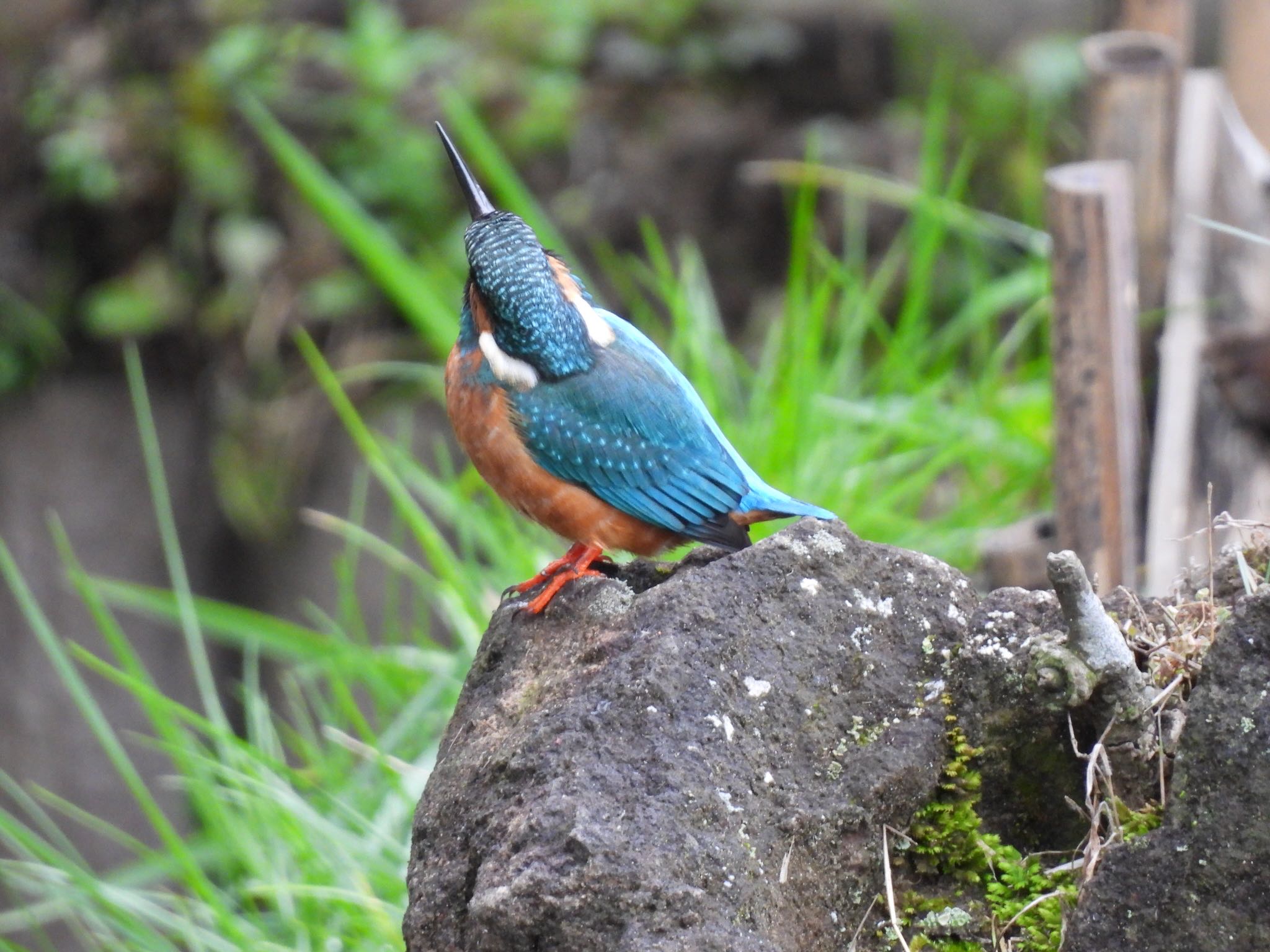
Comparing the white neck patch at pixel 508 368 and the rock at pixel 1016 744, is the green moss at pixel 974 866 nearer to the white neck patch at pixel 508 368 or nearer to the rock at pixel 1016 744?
the rock at pixel 1016 744

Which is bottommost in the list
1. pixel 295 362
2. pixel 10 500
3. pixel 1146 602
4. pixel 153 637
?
pixel 153 637

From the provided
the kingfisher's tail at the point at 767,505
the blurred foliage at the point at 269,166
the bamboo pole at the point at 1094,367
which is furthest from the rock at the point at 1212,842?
the blurred foliage at the point at 269,166

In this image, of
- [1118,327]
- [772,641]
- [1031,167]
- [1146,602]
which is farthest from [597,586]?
[1031,167]

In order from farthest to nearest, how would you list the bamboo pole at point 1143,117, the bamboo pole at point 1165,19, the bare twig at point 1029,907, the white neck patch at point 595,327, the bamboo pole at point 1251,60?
the bamboo pole at point 1251,60
the bamboo pole at point 1165,19
the bamboo pole at point 1143,117
the white neck patch at point 595,327
the bare twig at point 1029,907

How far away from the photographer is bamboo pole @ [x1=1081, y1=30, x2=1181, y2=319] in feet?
11.2

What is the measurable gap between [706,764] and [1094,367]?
6.09ft

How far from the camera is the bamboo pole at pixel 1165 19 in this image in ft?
12.3

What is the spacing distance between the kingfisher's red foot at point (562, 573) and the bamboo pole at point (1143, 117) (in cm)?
208

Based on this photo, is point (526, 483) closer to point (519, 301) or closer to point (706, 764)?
point (519, 301)

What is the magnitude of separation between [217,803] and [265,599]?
→ 10.6 feet

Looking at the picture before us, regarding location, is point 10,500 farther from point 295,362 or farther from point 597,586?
point 597,586

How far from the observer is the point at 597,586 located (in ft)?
6.15

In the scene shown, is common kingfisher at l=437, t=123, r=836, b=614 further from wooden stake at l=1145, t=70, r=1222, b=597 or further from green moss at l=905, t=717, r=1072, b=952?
wooden stake at l=1145, t=70, r=1222, b=597

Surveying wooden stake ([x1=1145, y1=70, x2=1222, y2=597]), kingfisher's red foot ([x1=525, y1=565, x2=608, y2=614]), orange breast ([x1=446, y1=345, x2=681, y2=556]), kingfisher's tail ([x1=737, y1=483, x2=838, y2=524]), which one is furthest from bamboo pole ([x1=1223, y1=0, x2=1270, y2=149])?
kingfisher's red foot ([x1=525, y1=565, x2=608, y2=614])
